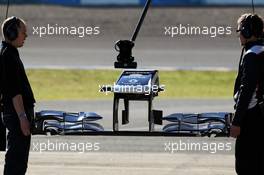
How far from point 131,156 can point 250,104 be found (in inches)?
130

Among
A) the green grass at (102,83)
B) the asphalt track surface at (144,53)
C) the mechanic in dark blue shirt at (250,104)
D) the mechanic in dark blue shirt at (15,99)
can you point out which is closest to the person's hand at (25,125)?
the mechanic in dark blue shirt at (15,99)

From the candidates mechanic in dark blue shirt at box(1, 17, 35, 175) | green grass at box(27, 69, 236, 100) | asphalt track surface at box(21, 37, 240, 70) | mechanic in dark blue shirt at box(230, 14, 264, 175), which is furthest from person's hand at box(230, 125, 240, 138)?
asphalt track surface at box(21, 37, 240, 70)

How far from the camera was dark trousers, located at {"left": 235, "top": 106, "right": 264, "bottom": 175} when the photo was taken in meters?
6.99

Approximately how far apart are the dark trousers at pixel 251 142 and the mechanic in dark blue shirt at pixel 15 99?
1.59m

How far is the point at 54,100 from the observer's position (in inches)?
608

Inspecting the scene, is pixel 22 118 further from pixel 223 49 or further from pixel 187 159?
pixel 223 49

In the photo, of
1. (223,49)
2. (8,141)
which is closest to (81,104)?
(8,141)

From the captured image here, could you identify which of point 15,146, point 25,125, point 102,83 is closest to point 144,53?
point 102,83

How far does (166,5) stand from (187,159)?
25.3 meters

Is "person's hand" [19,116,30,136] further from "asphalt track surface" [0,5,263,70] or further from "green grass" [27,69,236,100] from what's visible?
"asphalt track surface" [0,5,263,70]

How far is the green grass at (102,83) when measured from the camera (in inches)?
647

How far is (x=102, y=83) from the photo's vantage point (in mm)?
17422

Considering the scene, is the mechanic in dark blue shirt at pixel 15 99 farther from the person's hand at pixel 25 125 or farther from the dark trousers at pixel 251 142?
the dark trousers at pixel 251 142

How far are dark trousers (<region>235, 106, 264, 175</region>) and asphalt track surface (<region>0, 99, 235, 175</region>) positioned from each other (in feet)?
6.47
